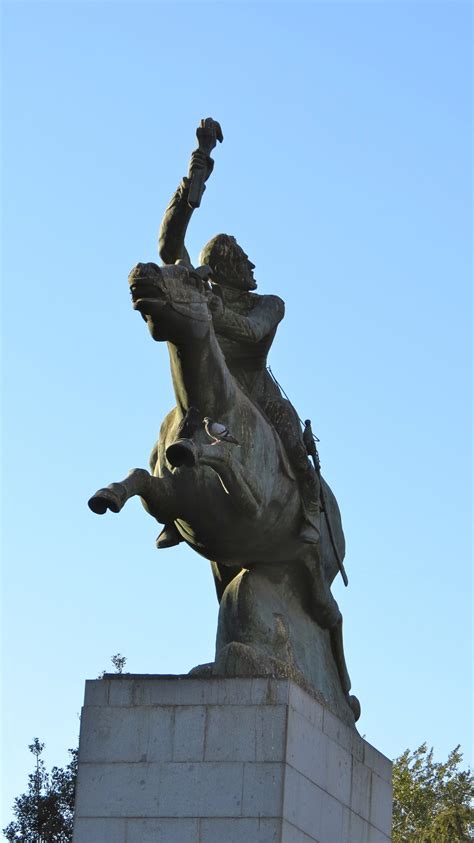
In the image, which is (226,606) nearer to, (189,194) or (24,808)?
(189,194)

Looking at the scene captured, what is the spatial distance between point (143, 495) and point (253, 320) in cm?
208

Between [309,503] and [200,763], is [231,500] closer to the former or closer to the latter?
[309,503]

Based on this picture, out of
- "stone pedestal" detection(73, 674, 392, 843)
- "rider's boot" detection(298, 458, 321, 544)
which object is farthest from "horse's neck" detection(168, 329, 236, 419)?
"stone pedestal" detection(73, 674, 392, 843)

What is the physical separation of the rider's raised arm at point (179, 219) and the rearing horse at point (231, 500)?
87cm

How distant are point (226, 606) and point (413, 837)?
787 inches

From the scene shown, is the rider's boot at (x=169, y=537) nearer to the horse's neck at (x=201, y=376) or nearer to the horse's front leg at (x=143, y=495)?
the horse's front leg at (x=143, y=495)

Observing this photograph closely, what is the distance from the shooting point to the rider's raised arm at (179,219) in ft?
56.0

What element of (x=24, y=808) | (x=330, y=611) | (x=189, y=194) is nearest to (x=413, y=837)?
(x=24, y=808)

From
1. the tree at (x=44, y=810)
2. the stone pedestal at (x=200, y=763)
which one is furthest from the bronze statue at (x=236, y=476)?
the tree at (x=44, y=810)

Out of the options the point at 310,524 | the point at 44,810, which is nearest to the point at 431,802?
the point at 44,810

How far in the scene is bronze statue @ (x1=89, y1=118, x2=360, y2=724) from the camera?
16.3 meters

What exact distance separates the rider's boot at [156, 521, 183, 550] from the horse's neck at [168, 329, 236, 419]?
3.18 feet

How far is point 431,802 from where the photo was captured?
38.1 m

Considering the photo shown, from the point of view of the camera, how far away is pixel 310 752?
53.3ft
